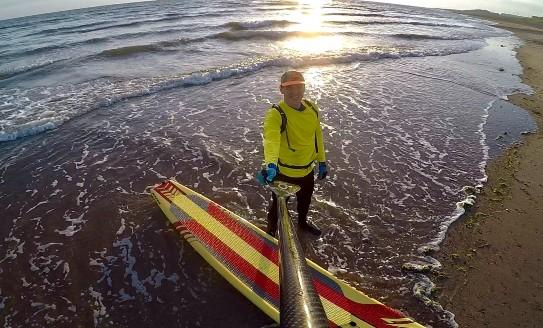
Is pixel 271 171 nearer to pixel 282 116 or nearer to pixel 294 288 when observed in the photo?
pixel 282 116

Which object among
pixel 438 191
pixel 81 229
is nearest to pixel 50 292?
pixel 81 229

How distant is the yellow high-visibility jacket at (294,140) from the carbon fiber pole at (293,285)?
14.3 inches

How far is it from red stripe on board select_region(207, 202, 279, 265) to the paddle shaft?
103 cm

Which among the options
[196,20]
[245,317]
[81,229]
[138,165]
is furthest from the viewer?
[196,20]

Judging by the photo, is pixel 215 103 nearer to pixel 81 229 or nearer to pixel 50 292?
pixel 81 229

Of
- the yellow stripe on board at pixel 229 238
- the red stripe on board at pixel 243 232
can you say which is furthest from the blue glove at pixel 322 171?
the yellow stripe on board at pixel 229 238

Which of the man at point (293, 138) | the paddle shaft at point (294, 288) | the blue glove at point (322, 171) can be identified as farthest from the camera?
the blue glove at point (322, 171)

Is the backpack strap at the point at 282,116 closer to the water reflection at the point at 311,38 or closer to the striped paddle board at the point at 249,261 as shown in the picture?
the striped paddle board at the point at 249,261

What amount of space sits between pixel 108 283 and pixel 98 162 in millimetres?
4128

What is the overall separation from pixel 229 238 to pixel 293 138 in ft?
6.37

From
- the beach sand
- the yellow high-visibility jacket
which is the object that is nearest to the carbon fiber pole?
the yellow high-visibility jacket

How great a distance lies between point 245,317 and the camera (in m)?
4.60

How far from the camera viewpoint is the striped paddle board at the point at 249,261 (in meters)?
4.32

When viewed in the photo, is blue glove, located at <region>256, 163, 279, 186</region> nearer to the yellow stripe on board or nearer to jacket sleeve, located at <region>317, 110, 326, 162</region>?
jacket sleeve, located at <region>317, 110, 326, 162</region>
